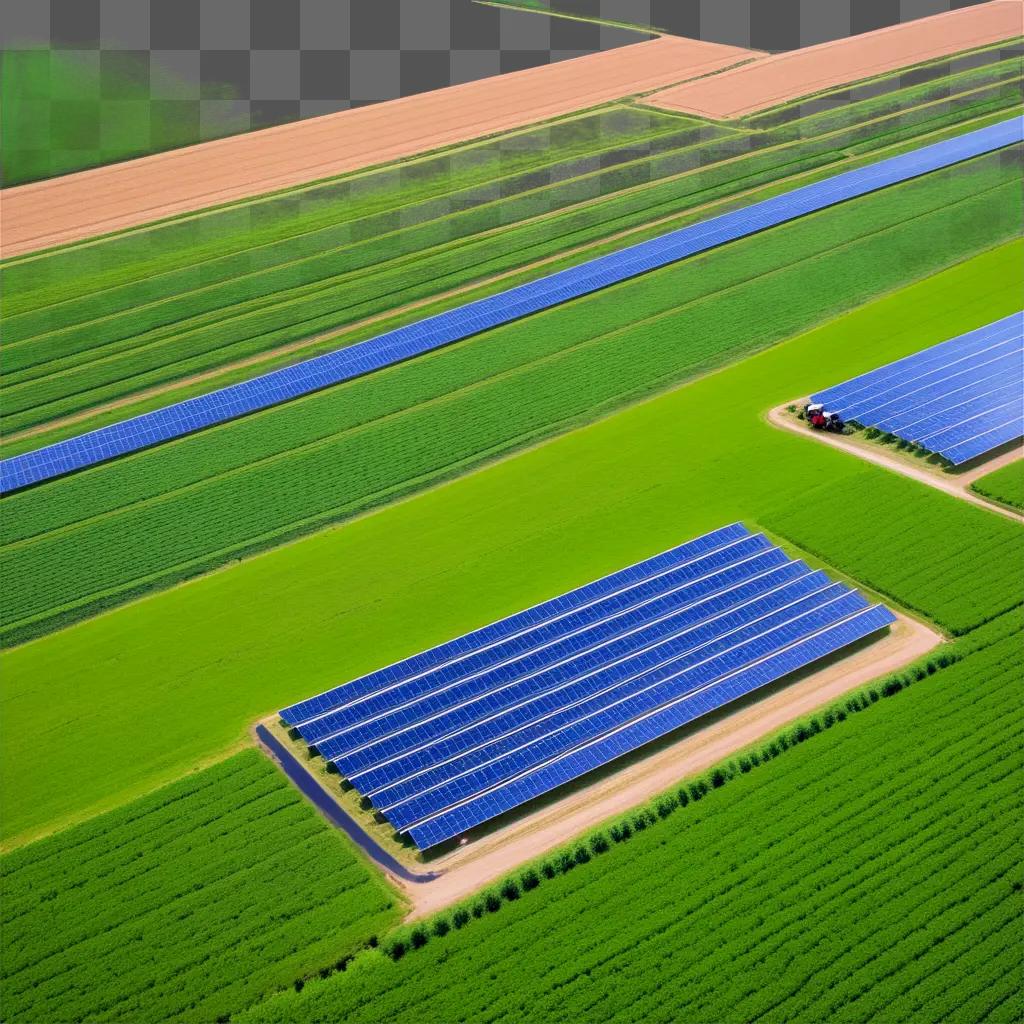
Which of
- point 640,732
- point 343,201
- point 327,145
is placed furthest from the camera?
point 327,145

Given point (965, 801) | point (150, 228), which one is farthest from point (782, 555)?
point (150, 228)

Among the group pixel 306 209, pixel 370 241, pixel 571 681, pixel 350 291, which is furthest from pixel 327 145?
pixel 571 681

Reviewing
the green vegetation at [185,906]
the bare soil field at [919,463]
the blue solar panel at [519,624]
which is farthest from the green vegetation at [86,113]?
the green vegetation at [185,906]

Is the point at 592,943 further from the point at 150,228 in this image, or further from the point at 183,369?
the point at 150,228

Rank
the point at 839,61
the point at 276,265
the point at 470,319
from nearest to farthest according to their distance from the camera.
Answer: the point at 470,319
the point at 276,265
the point at 839,61

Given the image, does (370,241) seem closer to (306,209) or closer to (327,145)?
(306,209)

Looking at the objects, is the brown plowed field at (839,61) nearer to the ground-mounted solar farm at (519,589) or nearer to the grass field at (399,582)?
the ground-mounted solar farm at (519,589)
